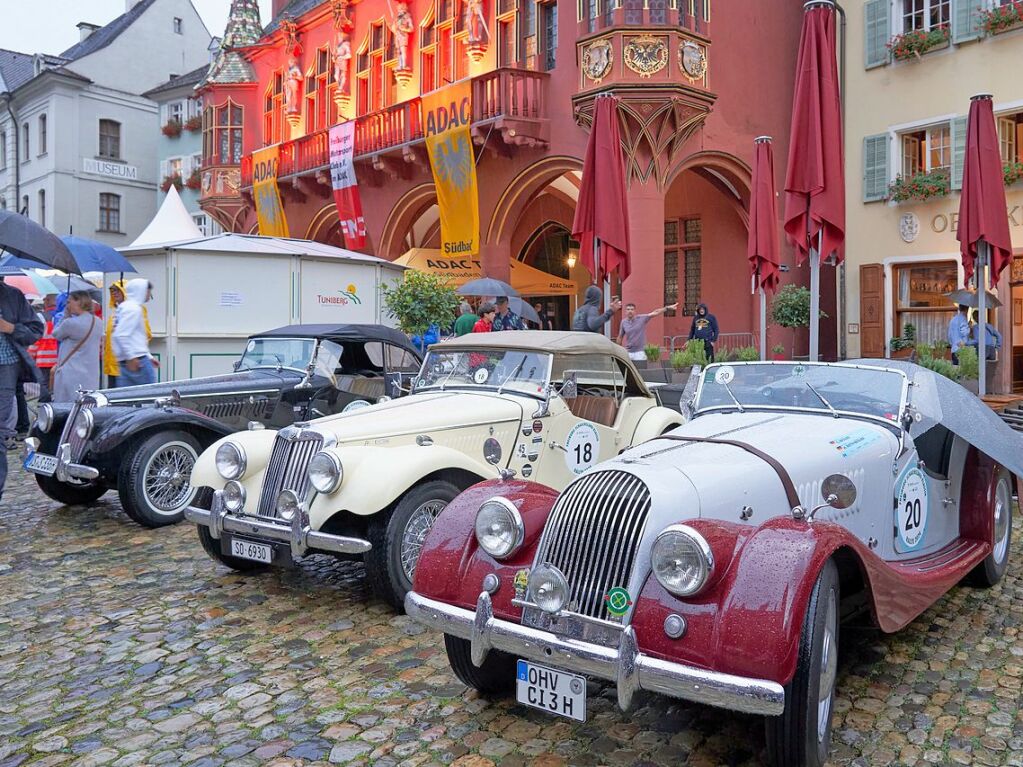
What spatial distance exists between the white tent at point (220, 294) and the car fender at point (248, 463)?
22.8ft

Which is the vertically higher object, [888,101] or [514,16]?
[514,16]

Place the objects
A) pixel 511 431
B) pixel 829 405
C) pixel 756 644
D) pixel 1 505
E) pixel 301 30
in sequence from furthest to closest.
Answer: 1. pixel 301 30
2. pixel 1 505
3. pixel 511 431
4. pixel 829 405
5. pixel 756 644

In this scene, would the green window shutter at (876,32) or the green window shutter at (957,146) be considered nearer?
the green window shutter at (957,146)

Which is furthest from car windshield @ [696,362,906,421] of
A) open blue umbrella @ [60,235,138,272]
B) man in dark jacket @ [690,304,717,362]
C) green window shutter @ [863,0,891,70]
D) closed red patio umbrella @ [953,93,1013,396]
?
green window shutter @ [863,0,891,70]

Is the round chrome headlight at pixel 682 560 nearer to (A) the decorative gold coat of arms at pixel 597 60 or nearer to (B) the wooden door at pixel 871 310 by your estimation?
(A) the decorative gold coat of arms at pixel 597 60

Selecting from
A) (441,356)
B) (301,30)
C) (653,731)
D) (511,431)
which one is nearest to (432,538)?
(653,731)

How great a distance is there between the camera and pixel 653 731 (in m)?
3.38

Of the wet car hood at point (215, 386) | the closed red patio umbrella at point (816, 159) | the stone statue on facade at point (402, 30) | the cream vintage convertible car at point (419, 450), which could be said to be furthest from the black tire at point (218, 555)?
the stone statue on facade at point (402, 30)

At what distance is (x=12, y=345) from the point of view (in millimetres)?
6629

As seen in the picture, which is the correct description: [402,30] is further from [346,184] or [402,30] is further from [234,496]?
[234,496]

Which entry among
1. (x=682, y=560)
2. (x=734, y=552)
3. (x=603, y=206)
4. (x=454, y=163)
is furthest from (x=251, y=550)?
(x=454, y=163)

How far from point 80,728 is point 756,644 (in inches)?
103

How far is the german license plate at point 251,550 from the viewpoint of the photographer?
4.87m

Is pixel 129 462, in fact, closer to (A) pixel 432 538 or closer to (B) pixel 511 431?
(B) pixel 511 431
